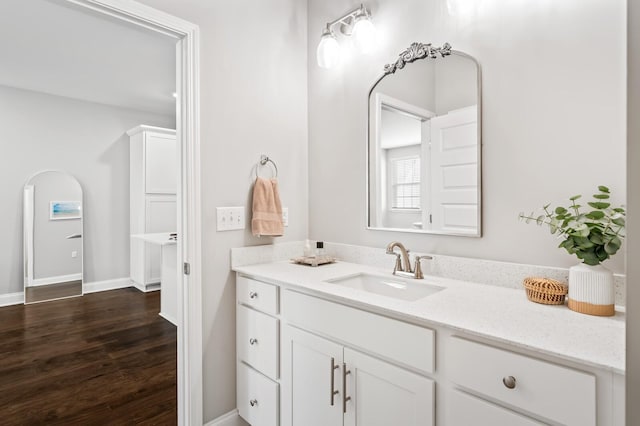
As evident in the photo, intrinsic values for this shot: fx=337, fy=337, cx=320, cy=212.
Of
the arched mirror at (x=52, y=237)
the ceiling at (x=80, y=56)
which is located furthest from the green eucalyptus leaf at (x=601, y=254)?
the arched mirror at (x=52, y=237)

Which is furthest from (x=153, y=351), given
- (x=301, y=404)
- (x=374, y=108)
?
(x=374, y=108)

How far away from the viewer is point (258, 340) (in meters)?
1.64

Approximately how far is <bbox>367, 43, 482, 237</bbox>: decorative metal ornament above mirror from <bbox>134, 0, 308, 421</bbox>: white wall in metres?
0.55

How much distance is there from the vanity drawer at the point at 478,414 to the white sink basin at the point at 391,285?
0.49m

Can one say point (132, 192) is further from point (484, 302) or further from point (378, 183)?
point (484, 302)

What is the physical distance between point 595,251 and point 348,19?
1.67m

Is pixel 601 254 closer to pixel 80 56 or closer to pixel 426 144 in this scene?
pixel 426 144

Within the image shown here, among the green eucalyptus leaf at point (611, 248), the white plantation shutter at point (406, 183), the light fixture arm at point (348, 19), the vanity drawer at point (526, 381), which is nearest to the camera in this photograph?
the vanity drawer at point (526, 381)

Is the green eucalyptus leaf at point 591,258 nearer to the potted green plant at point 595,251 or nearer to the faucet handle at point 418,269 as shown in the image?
the potted green plant at point 595,251

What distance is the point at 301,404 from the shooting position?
1424 millimetres

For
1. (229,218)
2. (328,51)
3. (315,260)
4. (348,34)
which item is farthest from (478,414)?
(348,34)

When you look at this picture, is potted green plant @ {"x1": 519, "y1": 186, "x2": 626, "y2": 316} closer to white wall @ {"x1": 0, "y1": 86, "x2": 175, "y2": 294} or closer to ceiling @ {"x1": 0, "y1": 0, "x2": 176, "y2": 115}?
ceiling @ {"x1": 0, "y1": 0, "x2": 176, "y2": 115}

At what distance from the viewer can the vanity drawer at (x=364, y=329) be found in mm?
1039

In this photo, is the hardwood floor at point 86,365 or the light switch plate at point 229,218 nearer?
the light switch plate at point 229,218
